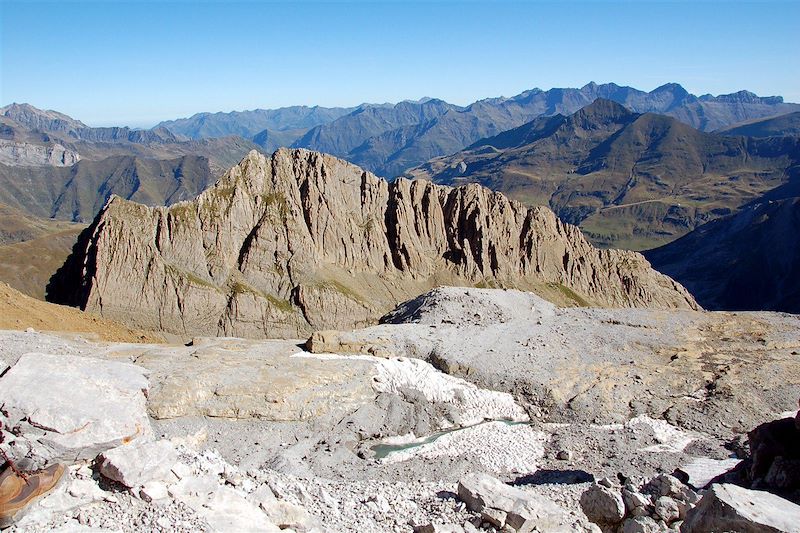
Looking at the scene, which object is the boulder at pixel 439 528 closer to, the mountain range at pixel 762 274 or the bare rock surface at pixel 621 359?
the bare rock surface at pixel 621 359

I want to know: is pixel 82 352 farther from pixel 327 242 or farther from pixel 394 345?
pixel 327 242

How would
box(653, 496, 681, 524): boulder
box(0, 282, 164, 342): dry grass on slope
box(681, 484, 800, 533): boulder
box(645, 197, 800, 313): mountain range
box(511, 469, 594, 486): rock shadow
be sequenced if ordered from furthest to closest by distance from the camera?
box(645, 197, 800, 313): mountain range → box(0, 282, 164, 342): dry grass on slope → box(511, 469, 594, 486): rock shadow → box(653, 496, 681, 524): boulder → box(681, 484, 800, 533): boulder

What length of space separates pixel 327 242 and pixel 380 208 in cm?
1717

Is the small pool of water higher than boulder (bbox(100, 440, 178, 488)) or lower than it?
lower

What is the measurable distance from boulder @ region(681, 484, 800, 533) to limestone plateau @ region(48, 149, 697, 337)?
8625 cm

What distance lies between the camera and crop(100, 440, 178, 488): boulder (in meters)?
23.3

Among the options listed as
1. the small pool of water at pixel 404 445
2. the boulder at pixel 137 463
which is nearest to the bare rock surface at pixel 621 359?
the small pool of water at pixel 404 445

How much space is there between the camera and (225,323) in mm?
100375

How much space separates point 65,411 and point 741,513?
25.9 m

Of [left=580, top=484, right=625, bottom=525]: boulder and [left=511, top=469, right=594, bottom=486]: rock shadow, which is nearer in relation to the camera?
[left=580, top=484, right=625, bottom=525]: boulder

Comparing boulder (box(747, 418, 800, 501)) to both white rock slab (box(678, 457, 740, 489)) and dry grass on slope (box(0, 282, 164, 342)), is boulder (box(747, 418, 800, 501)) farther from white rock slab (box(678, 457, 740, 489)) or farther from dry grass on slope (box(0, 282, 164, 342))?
dry grass on slope (box(0, 282, 164, 342))

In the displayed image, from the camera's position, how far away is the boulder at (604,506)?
2420 cm

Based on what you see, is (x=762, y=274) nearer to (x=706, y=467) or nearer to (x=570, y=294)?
(x=570, y=294)

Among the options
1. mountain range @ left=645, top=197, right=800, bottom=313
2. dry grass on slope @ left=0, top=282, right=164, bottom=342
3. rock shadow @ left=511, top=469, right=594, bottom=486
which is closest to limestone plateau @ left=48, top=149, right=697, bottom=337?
dry grass on slope @ left=0, top=282, right=164, bottom=342
